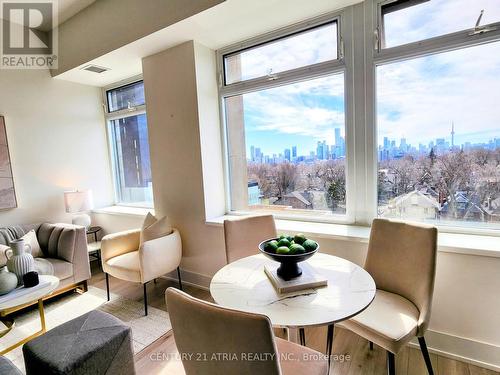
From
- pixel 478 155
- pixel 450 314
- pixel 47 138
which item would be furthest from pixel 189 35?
pixel 450 314

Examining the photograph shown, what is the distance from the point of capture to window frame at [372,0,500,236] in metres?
1.77

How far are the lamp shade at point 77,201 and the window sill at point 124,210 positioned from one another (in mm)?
308

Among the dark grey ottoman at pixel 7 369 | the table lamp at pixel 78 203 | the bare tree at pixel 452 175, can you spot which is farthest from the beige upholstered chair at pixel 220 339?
the table lamp at pixel 78 203

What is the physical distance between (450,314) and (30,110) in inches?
179

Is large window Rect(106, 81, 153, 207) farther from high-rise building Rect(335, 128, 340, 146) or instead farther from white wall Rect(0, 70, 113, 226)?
high-rise building Rect(335, 128, 340, 146)

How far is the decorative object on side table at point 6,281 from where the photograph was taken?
1.87 metres

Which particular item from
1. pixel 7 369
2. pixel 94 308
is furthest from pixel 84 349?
pixel 94 308

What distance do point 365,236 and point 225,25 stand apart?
2.10 meters

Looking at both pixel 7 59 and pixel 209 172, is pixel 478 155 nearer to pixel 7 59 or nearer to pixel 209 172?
pixel 209 172

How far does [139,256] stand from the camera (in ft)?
7.81

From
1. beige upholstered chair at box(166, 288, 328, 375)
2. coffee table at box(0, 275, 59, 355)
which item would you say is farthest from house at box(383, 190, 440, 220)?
coffee table at box(0, 275, 59, 355)

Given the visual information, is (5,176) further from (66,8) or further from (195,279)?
(195,279)

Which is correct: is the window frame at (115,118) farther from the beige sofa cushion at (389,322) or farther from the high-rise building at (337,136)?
the beige sofa cushion at (389,322)

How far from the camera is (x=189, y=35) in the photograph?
252 centimetres
